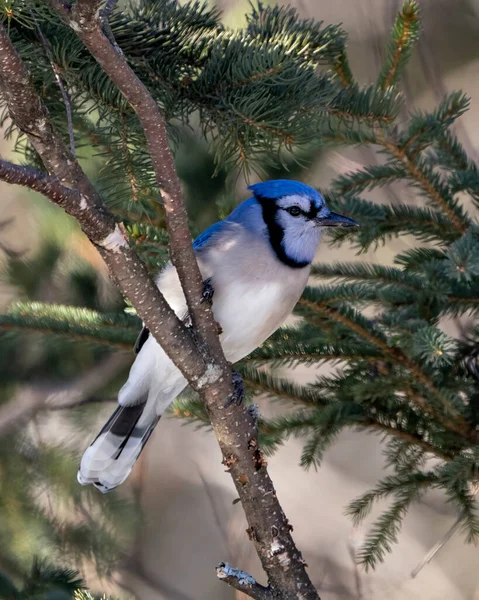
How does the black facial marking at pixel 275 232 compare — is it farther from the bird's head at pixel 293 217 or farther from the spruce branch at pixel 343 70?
the spruce branch at pixel 343 70

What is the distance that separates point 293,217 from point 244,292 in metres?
0.16

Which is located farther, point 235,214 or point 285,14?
point 235,214

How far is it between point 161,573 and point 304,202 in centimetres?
136

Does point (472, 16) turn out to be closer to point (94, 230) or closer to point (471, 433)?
point (471, 433)

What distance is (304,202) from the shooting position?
125 centimetres

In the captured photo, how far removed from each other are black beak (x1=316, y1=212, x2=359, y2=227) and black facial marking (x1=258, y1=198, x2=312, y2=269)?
0.24 ft

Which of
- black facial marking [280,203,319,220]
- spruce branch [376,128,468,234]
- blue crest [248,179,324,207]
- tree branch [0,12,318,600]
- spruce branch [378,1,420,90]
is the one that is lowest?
tree branch [0,12,318,600]

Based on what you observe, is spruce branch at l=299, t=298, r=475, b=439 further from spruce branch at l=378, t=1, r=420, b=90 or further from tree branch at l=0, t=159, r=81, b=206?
tree branch at l=0, t=159, r=81, b=206

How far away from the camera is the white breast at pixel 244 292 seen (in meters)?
1.19

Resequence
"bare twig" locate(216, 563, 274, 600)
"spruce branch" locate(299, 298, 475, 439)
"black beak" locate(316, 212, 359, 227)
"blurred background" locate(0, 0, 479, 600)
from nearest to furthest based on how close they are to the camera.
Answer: "bare twig" locate(216, 563, 274, 600), "spruce branch" locate(299, 298, 475, 439), "black beak" locate(316, 212, 359, 227), "blurred background" locate(0, 0, 479, 600)

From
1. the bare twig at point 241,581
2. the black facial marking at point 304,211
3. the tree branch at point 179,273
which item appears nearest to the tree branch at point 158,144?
the tree branch at point 179,273

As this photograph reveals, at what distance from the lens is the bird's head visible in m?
1.23

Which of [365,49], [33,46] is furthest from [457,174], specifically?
[365,49]

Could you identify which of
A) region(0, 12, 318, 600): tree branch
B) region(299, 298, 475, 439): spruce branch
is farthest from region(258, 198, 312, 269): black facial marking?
region(0, 12, 318, 600): tree branch
